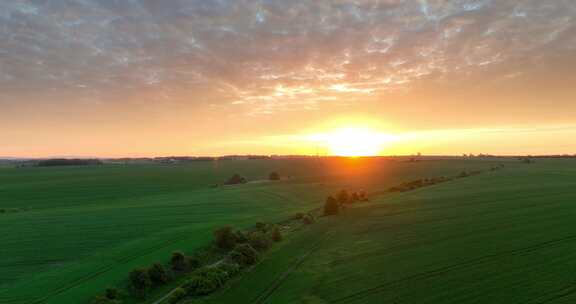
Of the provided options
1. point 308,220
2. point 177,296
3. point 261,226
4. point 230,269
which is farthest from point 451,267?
point 308,220

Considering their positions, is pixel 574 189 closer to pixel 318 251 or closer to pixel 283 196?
pixel 318 251

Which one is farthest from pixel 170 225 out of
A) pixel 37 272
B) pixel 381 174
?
pixel 381 174

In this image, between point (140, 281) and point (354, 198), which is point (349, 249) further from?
point (354, 198)

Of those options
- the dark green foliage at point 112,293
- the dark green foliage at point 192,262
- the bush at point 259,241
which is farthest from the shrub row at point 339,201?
the dark green foliage at point 112,293

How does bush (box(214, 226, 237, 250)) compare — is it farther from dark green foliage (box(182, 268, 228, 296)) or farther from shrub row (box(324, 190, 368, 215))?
shrub row (box(324, 190, 368, 215))

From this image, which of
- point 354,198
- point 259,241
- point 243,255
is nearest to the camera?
point 243,255

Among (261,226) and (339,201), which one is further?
(339,201)
